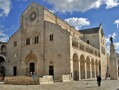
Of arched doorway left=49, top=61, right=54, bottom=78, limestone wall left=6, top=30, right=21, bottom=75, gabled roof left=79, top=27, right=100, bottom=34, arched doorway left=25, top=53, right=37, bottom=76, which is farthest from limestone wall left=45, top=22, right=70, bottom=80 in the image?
gabled roof left=79, top=27, right=100, bottom=34

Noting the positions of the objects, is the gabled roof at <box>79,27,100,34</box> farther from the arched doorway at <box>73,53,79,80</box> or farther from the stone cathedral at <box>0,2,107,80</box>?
the arched doorway at <box>73,53,79,80</box>

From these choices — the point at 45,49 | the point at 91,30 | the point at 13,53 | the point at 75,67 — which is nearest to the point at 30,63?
the point at 45,49

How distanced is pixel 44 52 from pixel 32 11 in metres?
10.7

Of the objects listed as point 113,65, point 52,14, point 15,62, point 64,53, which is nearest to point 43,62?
point 64,53

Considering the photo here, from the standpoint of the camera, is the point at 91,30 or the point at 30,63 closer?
the point at 30,63

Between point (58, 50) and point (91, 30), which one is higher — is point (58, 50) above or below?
below

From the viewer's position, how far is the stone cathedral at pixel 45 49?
36.9 metres

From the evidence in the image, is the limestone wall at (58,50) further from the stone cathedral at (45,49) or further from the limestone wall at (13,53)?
the limestone wall at (13,53)

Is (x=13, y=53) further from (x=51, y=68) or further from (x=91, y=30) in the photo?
(x=91, y=30)

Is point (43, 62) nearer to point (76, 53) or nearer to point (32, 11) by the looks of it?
point (76, 53)

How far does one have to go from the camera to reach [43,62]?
129ft

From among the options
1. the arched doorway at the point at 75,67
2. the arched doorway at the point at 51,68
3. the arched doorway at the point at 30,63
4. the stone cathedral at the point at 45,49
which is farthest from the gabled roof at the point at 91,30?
the arched doorway at the point at 51,68

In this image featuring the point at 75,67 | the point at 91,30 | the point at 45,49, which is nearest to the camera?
the point at 75,67

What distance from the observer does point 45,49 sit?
131ft
